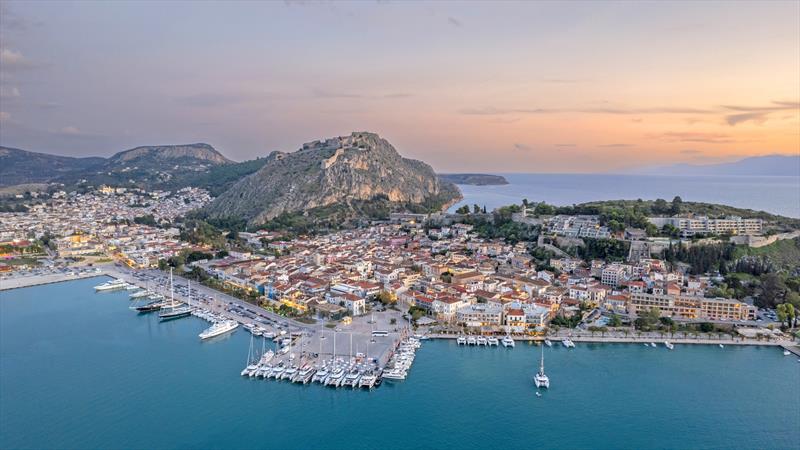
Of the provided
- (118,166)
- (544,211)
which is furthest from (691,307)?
(118,166)

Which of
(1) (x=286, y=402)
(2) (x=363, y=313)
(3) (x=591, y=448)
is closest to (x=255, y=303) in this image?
(2) (x=363, y=313)

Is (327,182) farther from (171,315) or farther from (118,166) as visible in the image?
(118,166)

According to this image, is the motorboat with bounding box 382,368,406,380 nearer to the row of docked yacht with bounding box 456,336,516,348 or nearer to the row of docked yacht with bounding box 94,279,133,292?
the row of docked yacht with bounding box 456,336,516,348

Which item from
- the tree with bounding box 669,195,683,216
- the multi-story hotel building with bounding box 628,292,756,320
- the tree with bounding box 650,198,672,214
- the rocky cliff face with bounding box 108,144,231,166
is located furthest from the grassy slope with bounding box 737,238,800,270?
the rocky cliff face with bounding box 108,144,231,166


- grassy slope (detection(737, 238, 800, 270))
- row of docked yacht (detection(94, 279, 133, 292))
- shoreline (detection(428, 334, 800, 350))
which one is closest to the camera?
shoreline (detection(428, 334, 800, 350))

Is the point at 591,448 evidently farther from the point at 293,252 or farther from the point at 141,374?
the point at 293,252

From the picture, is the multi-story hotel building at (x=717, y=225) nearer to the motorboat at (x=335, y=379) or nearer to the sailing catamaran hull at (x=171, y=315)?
the motorboat at (x=335, y=379)

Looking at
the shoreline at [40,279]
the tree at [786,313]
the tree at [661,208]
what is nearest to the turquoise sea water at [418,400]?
the tree at [786,313]
